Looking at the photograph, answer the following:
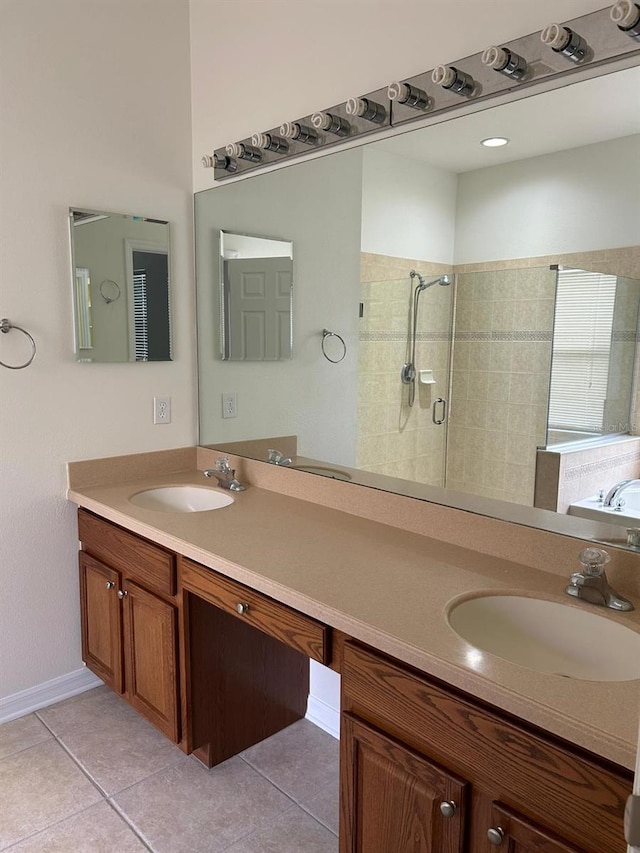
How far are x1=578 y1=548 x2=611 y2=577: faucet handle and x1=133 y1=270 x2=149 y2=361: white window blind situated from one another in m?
1.74

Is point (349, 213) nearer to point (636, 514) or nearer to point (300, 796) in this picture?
point (636, 514)

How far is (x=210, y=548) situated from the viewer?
5.61ft

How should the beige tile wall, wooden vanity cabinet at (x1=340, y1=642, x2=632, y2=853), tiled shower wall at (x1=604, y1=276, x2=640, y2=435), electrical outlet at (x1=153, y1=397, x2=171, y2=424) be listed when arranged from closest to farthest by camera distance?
wooden vanity cabinet at (x1=340, y1=642, x2=632, y2=853)
tiled shower wall at (x1=604, y1=276, x2=640, y2=435)
the beige tile wall
electrical outlet at (x1=153, y1=397, x2=171, y2=424)

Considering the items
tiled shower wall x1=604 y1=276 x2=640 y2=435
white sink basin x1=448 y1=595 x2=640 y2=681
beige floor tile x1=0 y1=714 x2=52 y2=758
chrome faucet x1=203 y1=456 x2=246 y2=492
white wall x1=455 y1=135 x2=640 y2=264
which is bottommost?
beige floor tile x1=0 y1=714 x2=52 y2=758

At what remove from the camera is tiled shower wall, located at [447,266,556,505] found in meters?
1.59

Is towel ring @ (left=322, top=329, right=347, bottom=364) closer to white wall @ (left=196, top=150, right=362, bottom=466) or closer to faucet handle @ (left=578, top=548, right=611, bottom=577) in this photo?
white wall @ (left=196, top=150, right=362, bottom=466)

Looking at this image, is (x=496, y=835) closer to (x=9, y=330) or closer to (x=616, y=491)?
(x=616, y=491)

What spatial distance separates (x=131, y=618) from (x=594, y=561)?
147 cm

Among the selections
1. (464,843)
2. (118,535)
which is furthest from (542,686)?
(118,535)

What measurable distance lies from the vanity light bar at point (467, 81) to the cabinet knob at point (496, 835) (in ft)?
4.92

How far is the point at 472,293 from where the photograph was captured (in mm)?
1686

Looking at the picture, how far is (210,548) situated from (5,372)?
3.28 ft

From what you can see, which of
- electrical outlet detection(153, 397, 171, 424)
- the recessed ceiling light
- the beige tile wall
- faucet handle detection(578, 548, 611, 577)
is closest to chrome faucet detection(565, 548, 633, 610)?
faucet handle detection(578, 548, 611, 577)

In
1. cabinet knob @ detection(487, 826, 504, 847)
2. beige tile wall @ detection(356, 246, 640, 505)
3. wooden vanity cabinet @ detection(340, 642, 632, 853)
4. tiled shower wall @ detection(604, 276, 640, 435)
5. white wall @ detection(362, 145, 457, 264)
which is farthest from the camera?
white wall @ detection(362, 145, 457, 264)
